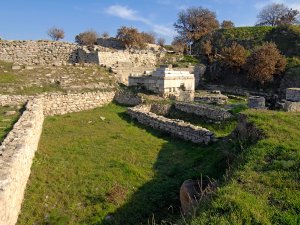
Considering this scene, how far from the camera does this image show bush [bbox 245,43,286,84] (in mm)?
26672

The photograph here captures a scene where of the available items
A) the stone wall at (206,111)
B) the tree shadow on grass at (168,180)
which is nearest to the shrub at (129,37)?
the stone wall at (206,111)

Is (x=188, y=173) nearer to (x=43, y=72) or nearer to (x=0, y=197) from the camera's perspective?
(x=0, y=197)

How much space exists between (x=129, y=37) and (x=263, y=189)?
35002mm

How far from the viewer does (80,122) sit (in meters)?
15.5

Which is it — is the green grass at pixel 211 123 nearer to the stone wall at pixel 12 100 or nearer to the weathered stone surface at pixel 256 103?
the weathered stone surface at pixel 256 103

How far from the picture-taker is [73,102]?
18.2 m

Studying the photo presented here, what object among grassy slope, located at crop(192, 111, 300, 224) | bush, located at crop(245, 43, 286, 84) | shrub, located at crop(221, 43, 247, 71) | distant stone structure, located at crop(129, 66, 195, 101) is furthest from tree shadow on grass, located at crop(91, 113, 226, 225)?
shrub, located at crop(221, 43, 247, 71)

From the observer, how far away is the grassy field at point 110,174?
7.64 m

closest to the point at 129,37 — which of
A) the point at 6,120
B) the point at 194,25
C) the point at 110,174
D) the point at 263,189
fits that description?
the point at 194,25

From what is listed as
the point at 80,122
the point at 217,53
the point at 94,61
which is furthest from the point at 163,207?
the point at 217,53

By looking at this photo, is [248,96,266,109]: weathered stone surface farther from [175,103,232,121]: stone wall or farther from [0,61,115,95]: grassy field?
[0,61,115,95]: grassy field

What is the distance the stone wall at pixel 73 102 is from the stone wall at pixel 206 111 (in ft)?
16.0

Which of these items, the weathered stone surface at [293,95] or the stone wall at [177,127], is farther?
the weathered stone surface at [293,95]

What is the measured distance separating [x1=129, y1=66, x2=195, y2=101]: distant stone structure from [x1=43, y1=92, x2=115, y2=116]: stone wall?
2549mm
